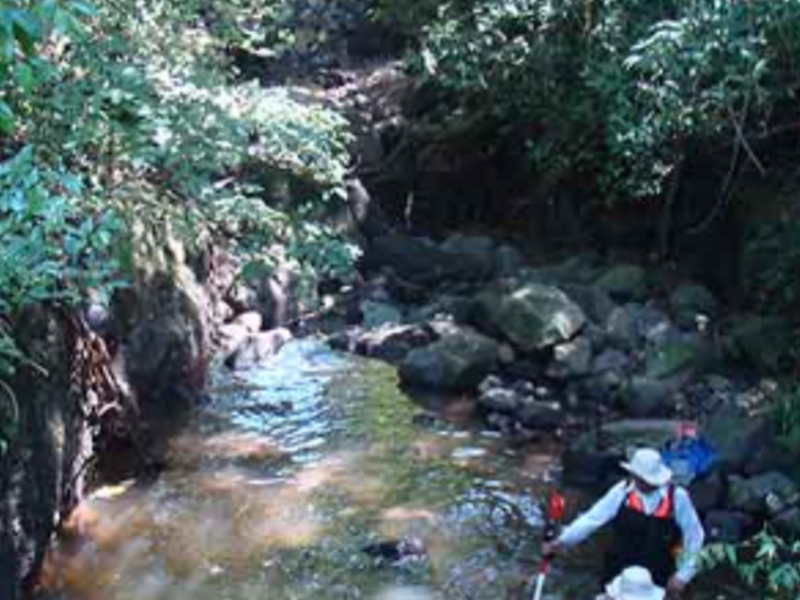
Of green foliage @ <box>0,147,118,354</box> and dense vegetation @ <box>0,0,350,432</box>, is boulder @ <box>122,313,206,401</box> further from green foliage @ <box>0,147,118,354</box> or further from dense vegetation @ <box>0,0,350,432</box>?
green foliage @ <box>0,147,118,354</box>

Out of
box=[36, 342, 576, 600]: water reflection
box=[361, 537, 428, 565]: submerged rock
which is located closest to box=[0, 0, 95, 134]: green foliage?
box=[36, 342, 576, 600]: water reflection

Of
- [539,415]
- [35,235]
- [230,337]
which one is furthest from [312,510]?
[35,235]

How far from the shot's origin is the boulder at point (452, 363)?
11945 mm

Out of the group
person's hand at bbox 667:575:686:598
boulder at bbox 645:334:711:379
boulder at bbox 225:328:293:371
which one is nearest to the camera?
person's hand at bbox 667:575:686:598

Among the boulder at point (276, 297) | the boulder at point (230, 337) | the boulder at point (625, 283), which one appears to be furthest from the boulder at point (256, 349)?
the boulder at point (625, 283)

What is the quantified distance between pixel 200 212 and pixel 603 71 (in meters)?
5.71

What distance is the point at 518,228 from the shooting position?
16.8m

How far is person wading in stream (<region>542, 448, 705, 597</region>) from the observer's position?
6.33 metres

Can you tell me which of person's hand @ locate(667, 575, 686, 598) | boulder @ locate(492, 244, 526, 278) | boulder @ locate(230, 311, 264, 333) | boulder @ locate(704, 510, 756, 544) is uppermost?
boulder @ locate(492, 244, 526, 278)

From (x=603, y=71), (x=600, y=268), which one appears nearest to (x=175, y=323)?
(x=603, y=71)

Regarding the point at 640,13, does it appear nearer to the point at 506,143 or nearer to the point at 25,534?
the point at 506,143

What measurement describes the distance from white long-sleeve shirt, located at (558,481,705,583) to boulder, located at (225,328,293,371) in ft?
21.4

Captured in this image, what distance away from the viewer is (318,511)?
9312mm

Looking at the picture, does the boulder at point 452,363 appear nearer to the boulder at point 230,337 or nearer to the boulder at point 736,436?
the boulder at point 230,337
